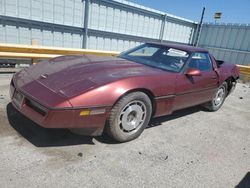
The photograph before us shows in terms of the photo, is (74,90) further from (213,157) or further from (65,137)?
(213,157)

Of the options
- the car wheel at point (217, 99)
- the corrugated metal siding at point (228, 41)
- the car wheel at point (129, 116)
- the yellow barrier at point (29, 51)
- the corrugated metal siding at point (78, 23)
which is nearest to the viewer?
A: the car wheel at point (129, 116)

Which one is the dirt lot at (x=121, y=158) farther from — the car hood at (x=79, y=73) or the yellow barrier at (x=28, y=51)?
the yellow barrier at (x=28, y=51)

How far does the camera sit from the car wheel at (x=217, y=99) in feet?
16.3

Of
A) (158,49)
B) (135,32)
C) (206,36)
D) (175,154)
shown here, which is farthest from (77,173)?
(206,36)

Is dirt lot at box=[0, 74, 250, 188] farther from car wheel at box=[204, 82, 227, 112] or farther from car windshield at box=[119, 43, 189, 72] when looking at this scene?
car wheel at box=[204, 82, 227, 112]

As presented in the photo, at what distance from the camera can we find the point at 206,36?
1310cm

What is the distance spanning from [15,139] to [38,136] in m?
0.27

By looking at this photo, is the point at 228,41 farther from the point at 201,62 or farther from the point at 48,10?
the point at 48,10

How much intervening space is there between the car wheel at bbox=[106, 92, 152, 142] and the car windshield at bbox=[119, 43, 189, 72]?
0.92 metres

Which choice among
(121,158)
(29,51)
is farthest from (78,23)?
(121,158)

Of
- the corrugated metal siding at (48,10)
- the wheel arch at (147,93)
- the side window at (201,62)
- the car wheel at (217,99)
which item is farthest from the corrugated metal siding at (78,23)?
the wheel arch at (147,93)

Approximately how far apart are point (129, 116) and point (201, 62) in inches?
85.8

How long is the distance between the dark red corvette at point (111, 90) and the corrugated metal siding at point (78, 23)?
385 cm

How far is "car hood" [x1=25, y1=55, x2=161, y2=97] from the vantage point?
8.70ft
